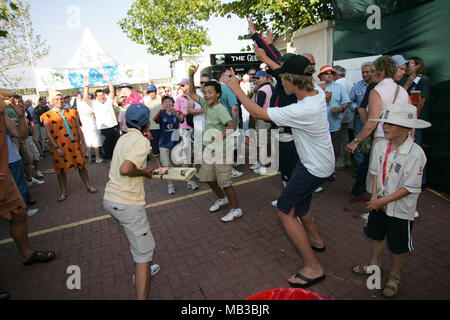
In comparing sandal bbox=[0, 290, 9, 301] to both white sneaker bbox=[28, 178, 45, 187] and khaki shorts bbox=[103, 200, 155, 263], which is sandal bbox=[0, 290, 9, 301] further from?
white sneaker bbox=[28, 178, 45, 187]

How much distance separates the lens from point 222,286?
110 inches

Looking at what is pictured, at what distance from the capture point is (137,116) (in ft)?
8.11

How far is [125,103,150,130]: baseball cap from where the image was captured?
247cm

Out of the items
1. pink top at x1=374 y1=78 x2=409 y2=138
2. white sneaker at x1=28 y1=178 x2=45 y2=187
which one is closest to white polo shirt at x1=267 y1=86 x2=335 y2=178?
pink top at x1=374 y1=78 x2=409 y2=138

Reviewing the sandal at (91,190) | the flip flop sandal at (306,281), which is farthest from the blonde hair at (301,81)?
the sandal at (91,190)

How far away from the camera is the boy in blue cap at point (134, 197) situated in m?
2.40

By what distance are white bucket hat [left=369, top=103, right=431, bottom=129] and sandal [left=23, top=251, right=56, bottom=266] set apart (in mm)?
4203

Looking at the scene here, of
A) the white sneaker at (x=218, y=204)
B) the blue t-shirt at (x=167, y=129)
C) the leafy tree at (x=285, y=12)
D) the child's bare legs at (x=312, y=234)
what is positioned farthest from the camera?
the leafy tree at (x=285, y=12)

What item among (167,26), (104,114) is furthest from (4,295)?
(167,26)

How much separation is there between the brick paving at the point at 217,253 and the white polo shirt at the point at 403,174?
91 cm

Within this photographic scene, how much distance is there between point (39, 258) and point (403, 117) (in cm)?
440

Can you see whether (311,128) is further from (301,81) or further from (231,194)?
(231,194)

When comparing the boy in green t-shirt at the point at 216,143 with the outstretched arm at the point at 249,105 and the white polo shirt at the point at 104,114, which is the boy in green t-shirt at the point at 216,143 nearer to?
the outstretched arm at the point at 249,105
